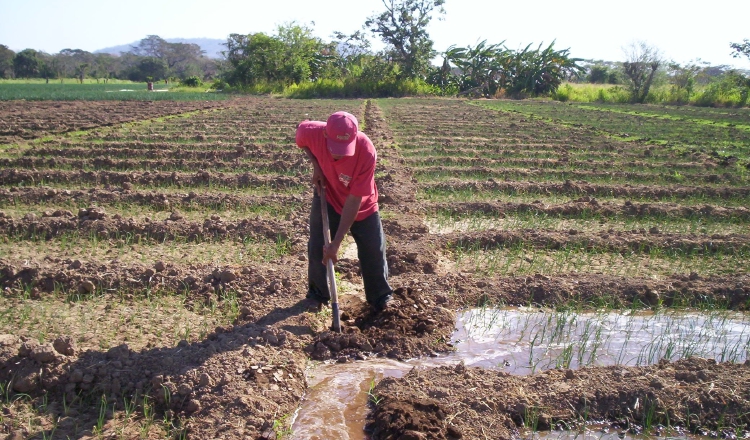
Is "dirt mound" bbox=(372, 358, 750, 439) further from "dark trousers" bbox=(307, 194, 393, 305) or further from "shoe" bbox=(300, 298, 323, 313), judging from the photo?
"shoe" bbox=(300, 298, 323, 313)

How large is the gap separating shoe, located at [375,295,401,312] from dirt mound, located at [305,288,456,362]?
0.08ft

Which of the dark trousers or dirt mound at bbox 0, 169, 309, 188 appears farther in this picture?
dirt mound at bbox 0, 169, 309, 188

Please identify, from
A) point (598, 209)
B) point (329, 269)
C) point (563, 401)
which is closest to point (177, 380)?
point (329, 269)

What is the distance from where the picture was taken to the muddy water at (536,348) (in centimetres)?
356

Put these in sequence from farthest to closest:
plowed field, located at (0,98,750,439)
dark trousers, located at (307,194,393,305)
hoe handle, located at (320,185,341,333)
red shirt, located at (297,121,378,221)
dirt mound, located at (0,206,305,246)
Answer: dirt mound, located at (0,206,305,246), dark trousers, located at (307,194,393,305), hoe handle, located at (320,185,341,333), red shirt, located at (297,121,378,221), plowed field, located at (0,98,750,439)

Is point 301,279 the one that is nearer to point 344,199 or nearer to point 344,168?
point 344,199

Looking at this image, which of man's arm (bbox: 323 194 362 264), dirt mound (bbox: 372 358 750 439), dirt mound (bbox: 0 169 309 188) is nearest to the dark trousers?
man's arm (bbox: 323 194 362 264)

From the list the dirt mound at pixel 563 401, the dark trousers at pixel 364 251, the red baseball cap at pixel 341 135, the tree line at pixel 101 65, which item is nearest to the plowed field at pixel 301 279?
the dirt mound at pixel 563 401

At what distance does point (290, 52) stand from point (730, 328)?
37.6 metres

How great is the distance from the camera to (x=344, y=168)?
13.0 feet

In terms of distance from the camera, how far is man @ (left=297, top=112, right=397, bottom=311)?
148 inches

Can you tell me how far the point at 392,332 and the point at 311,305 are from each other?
0.74 metres

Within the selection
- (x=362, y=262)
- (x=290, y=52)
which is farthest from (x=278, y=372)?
(x=290, y=52)

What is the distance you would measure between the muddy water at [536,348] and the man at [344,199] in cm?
72
